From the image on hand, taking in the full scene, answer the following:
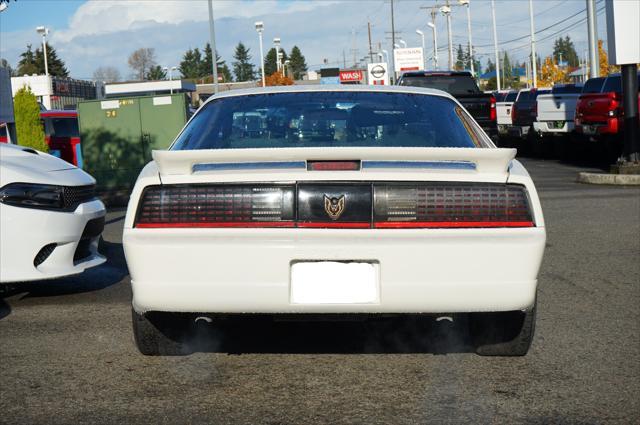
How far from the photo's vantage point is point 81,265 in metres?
6.53

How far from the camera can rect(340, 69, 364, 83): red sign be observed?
110 m

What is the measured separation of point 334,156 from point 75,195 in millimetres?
3167

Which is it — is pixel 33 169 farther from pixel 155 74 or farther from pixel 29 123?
pixel 155 74

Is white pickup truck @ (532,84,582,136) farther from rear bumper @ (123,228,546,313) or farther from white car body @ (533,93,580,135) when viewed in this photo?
rear bumper @ (123,228,546,313)

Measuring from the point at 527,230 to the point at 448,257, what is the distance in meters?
0.37

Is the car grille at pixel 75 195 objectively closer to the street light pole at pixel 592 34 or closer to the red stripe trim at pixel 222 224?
the red stripe trim at pixel 222 224

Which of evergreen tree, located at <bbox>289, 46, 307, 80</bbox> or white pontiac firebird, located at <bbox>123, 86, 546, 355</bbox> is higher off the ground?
evergreen tree, located at <bbox>289, 46, 307, 80</bbox>

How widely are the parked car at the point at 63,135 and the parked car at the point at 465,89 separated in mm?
7264

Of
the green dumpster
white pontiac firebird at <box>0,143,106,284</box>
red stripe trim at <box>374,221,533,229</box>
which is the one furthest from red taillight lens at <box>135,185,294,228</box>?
the green dumpster

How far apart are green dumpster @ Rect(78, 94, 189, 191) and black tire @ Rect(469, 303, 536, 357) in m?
11.9

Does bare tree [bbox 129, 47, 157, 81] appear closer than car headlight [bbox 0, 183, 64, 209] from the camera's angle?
No

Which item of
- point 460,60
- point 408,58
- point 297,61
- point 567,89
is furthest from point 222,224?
point 297,61

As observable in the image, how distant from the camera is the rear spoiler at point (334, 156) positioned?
13.1 feet

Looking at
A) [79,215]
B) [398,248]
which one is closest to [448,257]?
[398,248]
